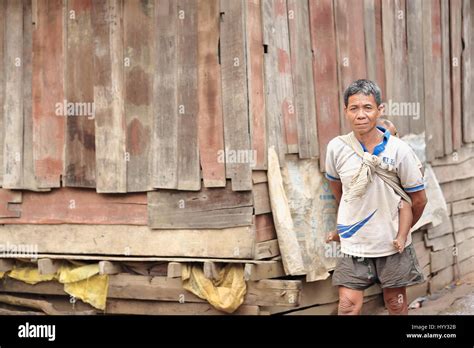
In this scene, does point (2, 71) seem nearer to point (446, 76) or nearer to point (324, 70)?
point (324, 70)

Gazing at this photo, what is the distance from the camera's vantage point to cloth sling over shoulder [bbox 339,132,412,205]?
14.6 ft

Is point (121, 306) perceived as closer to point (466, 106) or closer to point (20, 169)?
point (20, 169)

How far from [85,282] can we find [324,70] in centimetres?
326

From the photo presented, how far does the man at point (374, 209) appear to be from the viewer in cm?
452

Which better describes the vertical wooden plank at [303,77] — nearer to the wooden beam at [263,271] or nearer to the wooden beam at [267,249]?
the wooden beam at [267,249]

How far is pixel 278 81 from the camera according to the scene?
6691 millimetres

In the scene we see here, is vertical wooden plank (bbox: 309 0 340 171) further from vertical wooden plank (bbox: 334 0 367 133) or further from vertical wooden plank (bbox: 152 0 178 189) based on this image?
vertical wooden plank (bbox: 152 0 178 189)

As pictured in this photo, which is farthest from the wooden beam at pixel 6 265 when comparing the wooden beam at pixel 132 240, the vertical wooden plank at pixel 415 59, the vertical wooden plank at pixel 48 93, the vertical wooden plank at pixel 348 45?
the vertical wooden plank at pixel 415 59

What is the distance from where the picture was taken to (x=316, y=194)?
7.13m

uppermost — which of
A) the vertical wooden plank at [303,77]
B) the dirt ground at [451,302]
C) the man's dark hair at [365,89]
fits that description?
the vertical wooden plank at [303,77]

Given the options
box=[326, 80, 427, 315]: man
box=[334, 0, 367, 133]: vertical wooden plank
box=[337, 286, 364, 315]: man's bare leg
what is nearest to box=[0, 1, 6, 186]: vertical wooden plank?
box=[334, 0, 367, 133]: vertical wooden plank

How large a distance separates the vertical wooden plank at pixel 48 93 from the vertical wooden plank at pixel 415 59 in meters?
4.06

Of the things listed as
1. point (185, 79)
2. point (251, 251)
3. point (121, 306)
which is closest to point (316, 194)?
point (251, 251)

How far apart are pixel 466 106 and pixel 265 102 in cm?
452
